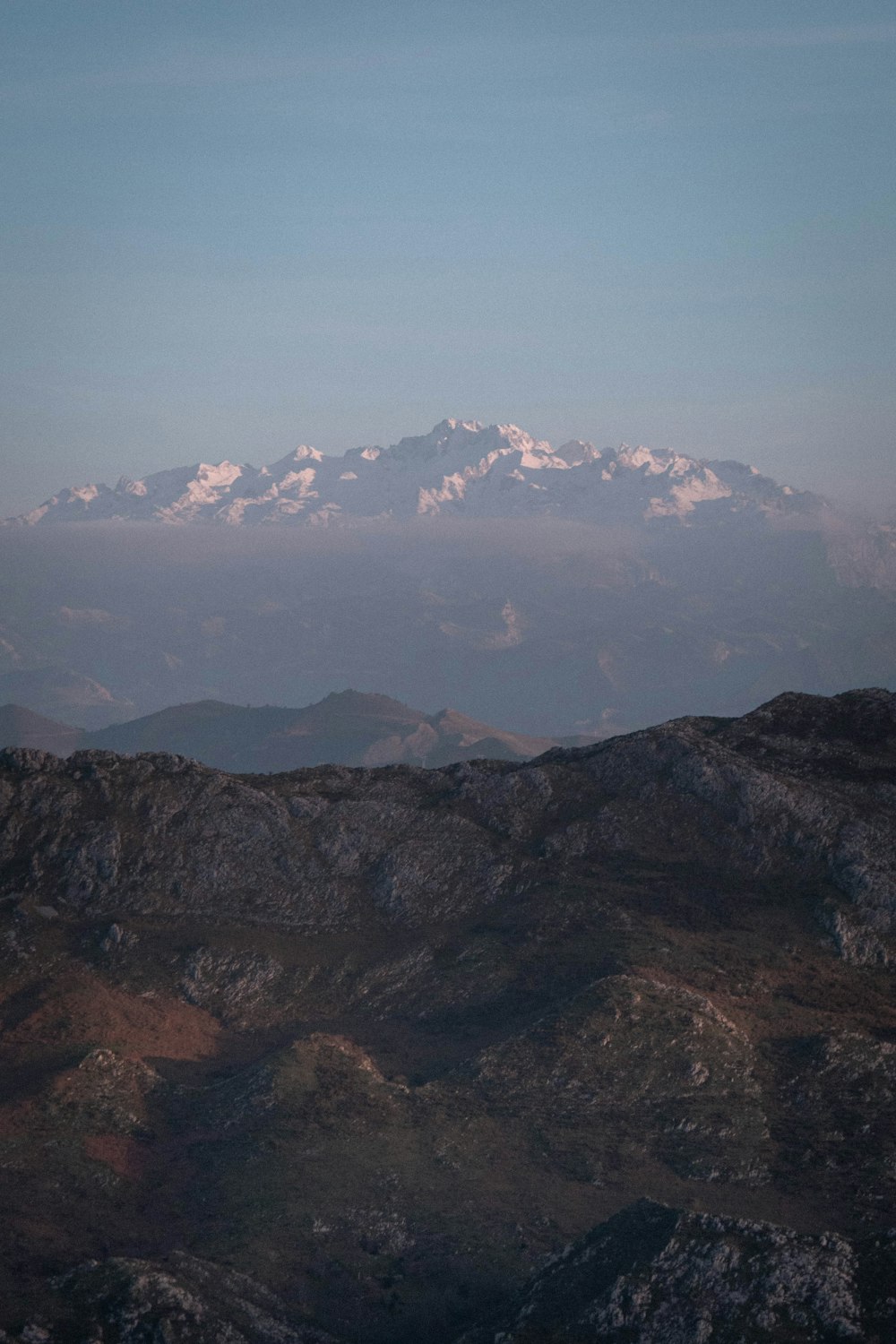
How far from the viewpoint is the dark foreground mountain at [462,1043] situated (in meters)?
82.1

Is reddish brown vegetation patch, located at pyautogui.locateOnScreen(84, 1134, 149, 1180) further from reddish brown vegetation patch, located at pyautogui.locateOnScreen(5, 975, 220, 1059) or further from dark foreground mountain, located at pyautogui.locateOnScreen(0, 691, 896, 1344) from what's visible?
reddish brown vegetation patch, located at pyautogui.locateOnScreen(5, 975, 220, 1059)

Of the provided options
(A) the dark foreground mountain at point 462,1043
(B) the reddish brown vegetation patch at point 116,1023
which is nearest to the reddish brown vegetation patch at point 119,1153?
(A) the dark foreground mountain at point 462,1043

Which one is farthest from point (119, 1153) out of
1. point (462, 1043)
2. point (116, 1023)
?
point (462, 1043)

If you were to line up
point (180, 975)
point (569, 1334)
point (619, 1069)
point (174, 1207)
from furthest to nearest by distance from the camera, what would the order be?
point (180, 975)
point (619, 1069)
point (174, 1207)
point (569, 1334)

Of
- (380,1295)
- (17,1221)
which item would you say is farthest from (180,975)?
(380,1295)

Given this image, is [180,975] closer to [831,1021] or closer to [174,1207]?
[174,1207]

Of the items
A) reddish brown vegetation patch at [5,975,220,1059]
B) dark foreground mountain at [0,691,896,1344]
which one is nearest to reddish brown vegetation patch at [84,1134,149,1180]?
dark foreground mountain at [0,691,896,1344]

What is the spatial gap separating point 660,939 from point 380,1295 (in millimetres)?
56647

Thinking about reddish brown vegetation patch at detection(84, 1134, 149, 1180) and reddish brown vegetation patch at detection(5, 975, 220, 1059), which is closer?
reddish brown vegetation patch at detection(84, 1134, 149, 1180)

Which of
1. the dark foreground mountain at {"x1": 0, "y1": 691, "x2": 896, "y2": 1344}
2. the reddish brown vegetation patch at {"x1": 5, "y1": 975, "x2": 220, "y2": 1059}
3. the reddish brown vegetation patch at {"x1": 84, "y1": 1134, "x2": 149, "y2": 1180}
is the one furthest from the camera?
the reddish brown vegetation patch at {"x1": 5, "y1": 975, "x2": 220, "y2": 1059}

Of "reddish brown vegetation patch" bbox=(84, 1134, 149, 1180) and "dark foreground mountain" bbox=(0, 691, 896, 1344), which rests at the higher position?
"dark foreground mountain" bbox=(0, 691, 896, 1344)

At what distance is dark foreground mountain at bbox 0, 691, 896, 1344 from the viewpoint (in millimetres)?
82125

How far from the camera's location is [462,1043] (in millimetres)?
124375

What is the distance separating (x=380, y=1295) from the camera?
8956cm
